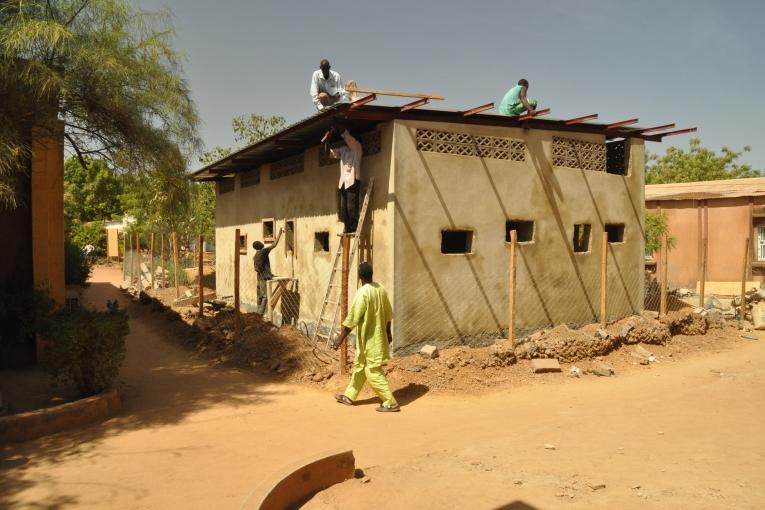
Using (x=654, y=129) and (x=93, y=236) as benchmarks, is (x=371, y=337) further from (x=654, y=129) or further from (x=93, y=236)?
(x=93, y=236)

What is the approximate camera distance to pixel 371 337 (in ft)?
22.6

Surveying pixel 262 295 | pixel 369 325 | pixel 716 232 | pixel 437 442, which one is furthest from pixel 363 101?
pixel 716 232

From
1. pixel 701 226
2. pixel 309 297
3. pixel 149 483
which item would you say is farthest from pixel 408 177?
pixel 701 226

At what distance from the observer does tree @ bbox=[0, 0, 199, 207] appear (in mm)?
6316

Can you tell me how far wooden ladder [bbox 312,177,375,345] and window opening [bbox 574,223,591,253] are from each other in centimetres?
426

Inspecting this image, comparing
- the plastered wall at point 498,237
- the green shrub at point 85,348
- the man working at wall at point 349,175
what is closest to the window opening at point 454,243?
the plastered wall at point 498,237

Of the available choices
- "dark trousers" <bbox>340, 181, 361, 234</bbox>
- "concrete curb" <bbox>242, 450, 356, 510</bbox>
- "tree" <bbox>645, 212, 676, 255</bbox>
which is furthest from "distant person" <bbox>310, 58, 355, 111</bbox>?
"tree" <bbox>645, 212, 676, 255</bbox>

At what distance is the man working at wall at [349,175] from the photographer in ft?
29.2

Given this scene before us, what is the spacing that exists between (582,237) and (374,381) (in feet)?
21.0

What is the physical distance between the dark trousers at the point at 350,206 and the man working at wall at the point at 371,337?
231cm

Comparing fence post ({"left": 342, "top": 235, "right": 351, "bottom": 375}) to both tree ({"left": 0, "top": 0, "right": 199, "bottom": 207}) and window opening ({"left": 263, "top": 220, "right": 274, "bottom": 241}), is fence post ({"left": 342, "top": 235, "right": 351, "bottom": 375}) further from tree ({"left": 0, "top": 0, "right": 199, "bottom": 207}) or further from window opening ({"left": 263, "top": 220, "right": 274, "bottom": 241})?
window opening ({"left": 263, "top": 220, "right": 274, "bottom": 241})

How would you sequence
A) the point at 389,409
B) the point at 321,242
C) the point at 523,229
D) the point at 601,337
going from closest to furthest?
1. the point at 389,409
2. the point at 601,337
3. the point at 523,229
4. the point at 321,242

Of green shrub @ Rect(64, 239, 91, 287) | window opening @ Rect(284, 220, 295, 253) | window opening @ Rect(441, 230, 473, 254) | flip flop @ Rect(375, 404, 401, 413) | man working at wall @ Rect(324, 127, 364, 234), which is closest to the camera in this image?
flip flop @ Rect(375, 404, 401, 413)

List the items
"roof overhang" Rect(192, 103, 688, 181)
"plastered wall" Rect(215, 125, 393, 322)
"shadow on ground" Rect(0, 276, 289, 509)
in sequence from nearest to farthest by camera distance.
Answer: "shadow on ground" Rect(0, 276, 289, 509), "roof overhang" Rect(192, 103, 688, 181), "plastered wall" Rect(215, 125, 393, 322)
